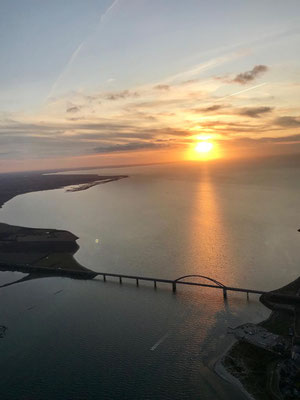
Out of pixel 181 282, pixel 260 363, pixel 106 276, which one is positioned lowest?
pixel 260 363

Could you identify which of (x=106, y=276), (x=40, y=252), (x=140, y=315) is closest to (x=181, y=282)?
(x=140, y=315)

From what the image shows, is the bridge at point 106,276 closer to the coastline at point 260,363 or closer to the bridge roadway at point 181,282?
the bridge roadway at point 181,282

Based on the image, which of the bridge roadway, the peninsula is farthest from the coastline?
the peninsula

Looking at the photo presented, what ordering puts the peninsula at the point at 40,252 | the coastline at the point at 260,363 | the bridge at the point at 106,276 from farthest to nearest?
the peninsula at the point at 40,252, the bridge at the point at 106,276, the coastline at the point at 260,363

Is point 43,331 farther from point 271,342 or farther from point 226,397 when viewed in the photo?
point 271,342

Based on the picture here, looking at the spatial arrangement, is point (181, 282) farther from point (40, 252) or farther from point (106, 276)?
point (40, 252)

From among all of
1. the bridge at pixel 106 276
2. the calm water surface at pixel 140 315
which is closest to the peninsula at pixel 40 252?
the bridge at pixel 106 276

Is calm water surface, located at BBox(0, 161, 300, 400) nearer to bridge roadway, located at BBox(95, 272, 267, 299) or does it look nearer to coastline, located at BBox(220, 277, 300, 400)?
bridge roadway, located at BBox(95, 272, 267, 299)

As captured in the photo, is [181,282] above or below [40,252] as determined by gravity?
below

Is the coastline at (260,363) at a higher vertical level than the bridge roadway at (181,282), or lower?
lower

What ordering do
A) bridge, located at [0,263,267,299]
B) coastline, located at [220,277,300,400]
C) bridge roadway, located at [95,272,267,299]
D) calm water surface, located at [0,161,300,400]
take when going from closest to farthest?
coastline, located at [220,277,300,400] → calm water surface, located at [0,161,300,400] → bridge roadway, located at [95,272,267,299] → bridge, located at [0,263,267,299]

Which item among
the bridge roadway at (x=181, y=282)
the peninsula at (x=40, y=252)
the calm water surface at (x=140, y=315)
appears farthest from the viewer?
the peninsula at (x=40, y=252)

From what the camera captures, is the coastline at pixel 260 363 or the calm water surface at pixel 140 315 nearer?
the coastline at pixel 260 363

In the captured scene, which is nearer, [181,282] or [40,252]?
[181,282]
